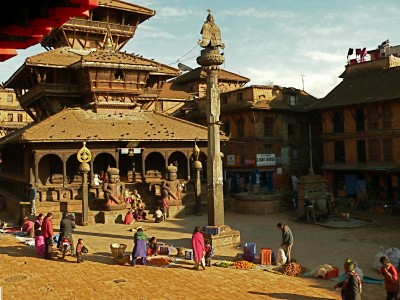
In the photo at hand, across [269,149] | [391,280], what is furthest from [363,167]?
[391,280]

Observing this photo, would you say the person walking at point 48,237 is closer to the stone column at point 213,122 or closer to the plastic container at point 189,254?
the plastic container at point 189,254

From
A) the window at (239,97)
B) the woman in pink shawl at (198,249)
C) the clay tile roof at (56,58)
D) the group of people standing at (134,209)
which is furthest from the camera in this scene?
Result: the window at (239,97)

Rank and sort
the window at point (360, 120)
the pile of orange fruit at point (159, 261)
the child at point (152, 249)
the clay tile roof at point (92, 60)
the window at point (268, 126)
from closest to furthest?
the pile of orange fruit at point (159, 261), the child at point (152, 249), the clay tile roof at point (92, 60), the window at point (360, 120), the window at point (268, 126)

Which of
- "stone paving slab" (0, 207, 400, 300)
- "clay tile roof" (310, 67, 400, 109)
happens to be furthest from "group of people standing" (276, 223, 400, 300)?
"clay tile roof" (310, 67, 400, 109)

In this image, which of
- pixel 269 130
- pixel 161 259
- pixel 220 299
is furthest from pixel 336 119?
pixel 220 299

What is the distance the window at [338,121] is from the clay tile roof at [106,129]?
35.3 ft

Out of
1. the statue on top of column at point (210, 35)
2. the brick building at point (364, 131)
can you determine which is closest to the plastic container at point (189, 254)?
the statue on top of column at point (210, 35)

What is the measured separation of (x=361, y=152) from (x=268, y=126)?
31.8ft

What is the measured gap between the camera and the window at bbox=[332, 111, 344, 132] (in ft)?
121

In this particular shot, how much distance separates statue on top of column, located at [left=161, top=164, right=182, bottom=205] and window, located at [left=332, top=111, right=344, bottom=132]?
16316mm

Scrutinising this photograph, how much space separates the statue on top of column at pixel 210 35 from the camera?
1811 cm

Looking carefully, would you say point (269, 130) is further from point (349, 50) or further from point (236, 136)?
point (349, 50)

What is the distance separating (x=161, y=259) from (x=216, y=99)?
7.09 meters

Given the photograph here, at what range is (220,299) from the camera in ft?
37.7
